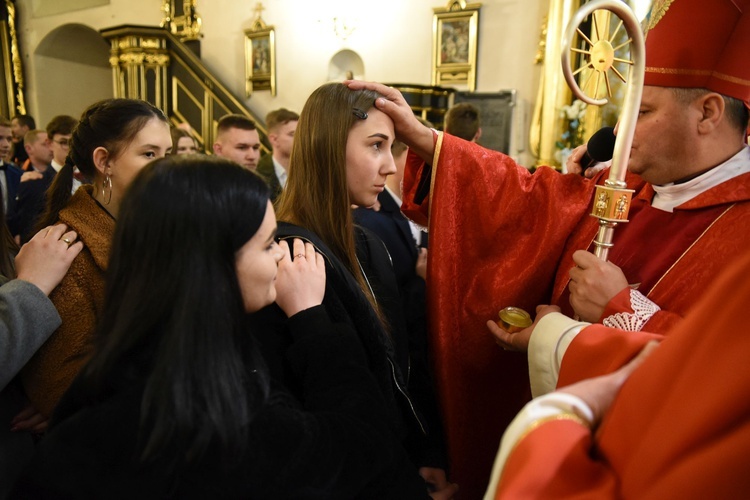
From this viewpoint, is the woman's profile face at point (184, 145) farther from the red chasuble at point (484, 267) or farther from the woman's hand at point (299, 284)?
the woman's hand at point (299, 284)

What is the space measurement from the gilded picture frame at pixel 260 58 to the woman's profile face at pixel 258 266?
29.1ft

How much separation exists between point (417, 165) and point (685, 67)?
866 millimetres

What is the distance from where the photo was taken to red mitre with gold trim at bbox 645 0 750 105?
1.39 m

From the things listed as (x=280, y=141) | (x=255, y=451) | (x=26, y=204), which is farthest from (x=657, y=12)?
(x=26, y=204)

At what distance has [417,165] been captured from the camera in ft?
6.30

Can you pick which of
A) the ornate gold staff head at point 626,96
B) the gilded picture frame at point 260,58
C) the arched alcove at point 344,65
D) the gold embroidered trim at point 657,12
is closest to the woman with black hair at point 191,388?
the ornate gold staff head at point 626,96

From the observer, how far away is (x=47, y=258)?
1459mm

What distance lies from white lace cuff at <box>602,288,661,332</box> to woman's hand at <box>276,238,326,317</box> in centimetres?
71

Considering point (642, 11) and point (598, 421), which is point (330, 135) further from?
point (642, 11)

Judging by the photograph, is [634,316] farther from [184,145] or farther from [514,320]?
[184,145]

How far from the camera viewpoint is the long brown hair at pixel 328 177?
4.93 ft

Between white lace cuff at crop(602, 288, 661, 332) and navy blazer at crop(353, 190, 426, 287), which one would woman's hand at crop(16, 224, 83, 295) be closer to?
navy blazer at crop(353, 190, 426, 287)

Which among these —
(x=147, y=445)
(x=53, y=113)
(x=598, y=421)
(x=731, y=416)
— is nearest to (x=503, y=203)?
(x=598, y=421)

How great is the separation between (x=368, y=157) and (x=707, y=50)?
96cm
